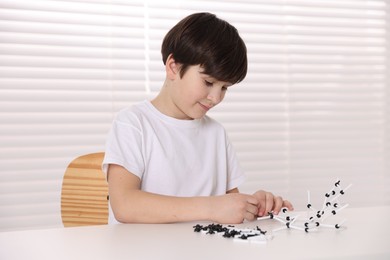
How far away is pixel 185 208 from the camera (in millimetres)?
1092

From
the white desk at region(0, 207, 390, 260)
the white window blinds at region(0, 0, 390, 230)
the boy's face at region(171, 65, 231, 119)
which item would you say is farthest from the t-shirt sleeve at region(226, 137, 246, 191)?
the white window blinds at region(0, 0, 390, 230)

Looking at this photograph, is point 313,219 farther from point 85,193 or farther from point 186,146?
point 85,193

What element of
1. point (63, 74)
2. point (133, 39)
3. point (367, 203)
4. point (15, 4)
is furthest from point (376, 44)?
point (15, 4)

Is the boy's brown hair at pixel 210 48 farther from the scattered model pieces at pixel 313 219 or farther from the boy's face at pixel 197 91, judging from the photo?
the scattered model pieces at pixel 313 219

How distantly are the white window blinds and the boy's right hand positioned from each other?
3.70 feet

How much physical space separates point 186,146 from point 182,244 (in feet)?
1.98

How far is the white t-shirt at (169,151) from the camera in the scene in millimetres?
1336

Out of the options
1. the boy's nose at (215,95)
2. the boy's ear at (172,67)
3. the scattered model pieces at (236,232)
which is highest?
the boy's ear at (172,67)

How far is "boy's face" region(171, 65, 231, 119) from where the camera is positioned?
1293mm

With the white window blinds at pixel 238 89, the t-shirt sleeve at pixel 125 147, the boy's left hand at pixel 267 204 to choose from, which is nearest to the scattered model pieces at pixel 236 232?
the boy's left hand at pixel 267 204

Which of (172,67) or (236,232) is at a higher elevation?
(172,67)

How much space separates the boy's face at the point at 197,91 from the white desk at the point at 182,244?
1.22ft

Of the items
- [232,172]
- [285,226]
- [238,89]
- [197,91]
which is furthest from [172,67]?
[238,89]

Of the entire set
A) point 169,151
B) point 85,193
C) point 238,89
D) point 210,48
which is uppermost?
point 210,48
